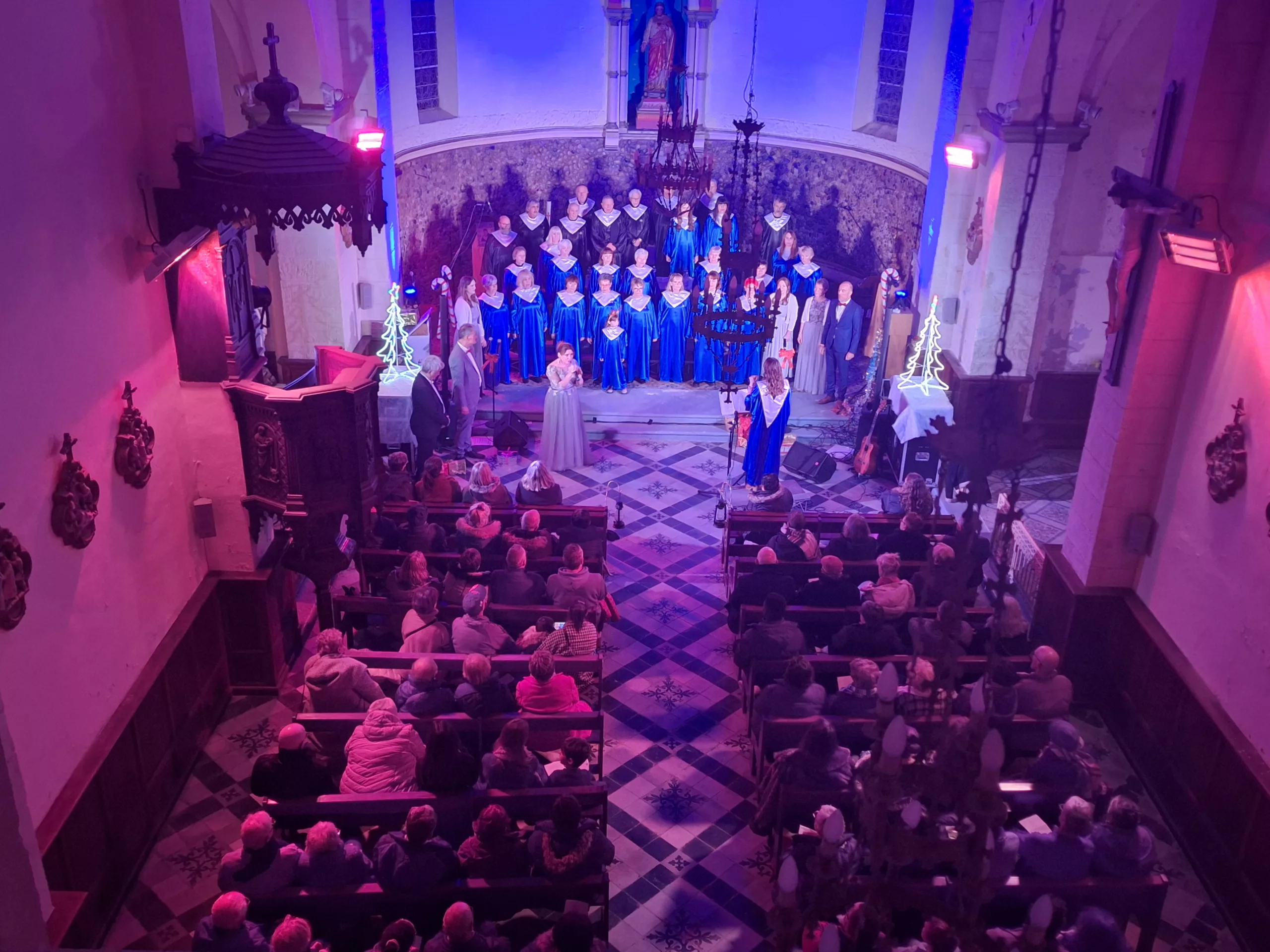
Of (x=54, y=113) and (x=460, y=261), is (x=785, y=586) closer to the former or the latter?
(x=54, y=113)

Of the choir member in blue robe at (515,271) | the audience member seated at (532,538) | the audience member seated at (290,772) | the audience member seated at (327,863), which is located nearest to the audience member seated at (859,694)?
the audience member seated at (532,538)

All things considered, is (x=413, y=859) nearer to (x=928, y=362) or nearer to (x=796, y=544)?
(x=796, y=544)

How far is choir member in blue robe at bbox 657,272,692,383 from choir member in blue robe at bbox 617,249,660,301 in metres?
0.21

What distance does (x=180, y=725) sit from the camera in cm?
741

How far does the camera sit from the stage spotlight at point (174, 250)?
6699 mm

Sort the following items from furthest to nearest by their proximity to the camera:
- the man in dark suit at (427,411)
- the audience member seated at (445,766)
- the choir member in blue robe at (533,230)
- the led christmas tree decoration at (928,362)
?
the choir member in blue robe at (533,230), the led christmas tree decoration at (928,362), the man in dark suit at (427,411), the audience member seated at (445,766)

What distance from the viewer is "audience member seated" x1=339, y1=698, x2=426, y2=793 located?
6.27 m

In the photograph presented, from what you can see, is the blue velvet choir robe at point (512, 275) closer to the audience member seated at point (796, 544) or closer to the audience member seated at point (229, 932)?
the audience member seated at point (796, 544)

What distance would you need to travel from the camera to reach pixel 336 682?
6883mm

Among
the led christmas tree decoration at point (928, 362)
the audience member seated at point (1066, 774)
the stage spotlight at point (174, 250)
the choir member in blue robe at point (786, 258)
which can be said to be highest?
the stage spotlight at point (174, 250)

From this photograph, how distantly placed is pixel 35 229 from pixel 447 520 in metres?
4.60

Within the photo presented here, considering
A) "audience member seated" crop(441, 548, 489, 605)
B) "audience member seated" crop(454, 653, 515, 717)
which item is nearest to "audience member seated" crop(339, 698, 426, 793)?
"audience member seated" crop(454, 653, 515, 717)

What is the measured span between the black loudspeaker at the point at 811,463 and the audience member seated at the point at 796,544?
10.6ft

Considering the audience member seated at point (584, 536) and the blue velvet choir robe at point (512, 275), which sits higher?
the blue velvet choir robe at point (512, 275)
